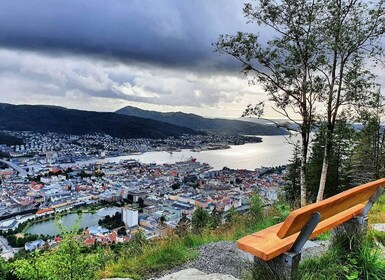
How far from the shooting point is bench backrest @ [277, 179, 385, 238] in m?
1.63

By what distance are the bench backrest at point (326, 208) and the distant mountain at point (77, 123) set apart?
8835cm

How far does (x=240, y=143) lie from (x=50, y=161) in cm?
4402

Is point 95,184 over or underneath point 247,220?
underneath

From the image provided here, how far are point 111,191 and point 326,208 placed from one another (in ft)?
109

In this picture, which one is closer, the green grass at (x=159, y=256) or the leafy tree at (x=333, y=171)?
the green grass at (x=159, y=256)

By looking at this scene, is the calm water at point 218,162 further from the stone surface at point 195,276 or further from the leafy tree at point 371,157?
the leafy tree at point 371,157

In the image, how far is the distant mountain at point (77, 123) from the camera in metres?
92.6

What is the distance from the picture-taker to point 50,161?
2323 inches

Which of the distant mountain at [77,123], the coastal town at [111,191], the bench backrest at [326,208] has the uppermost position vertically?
the bench backrest at [326,208]

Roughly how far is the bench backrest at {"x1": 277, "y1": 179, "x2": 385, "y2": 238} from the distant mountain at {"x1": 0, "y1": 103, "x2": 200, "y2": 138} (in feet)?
290

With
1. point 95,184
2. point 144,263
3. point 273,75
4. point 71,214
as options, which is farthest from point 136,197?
point 144,263

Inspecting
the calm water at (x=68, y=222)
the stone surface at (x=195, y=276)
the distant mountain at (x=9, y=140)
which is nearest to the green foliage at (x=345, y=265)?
the stone surface at (x=195, y=276)

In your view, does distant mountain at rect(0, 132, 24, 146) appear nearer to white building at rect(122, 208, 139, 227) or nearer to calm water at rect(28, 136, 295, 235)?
calm water at rect(28, 136, 295, 235)

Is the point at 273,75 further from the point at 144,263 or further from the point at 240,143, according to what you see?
the point at 240,143
